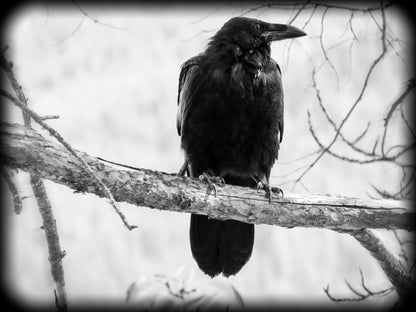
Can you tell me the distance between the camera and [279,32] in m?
2.89

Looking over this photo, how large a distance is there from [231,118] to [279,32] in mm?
594

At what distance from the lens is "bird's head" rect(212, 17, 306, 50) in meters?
2.93

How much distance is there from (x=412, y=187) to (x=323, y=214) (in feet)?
2.37

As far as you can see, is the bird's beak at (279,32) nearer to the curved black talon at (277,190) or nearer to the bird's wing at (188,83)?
the bird's wing at (188,83)

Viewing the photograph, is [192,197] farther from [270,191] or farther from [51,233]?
[51,233]

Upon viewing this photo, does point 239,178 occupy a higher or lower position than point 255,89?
lower

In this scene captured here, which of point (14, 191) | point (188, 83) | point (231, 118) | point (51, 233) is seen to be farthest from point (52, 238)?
point (188, 83)

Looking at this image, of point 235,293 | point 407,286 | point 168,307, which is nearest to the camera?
point 168,307

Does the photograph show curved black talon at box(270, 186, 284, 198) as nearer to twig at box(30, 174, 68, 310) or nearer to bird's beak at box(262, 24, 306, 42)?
bird's beak at box(262, 24, 306, 42)

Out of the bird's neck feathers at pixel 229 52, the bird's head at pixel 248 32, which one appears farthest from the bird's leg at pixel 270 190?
the bird's head at pixel 248 32

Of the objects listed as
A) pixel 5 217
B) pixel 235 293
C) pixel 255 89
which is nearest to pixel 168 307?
pixel 235 293

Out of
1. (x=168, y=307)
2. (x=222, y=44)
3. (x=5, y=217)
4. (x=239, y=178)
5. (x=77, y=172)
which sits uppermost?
(x=222, y=44)

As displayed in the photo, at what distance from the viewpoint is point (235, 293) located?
1.94m

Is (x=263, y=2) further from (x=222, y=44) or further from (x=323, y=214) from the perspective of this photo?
(x=323, y=214)
